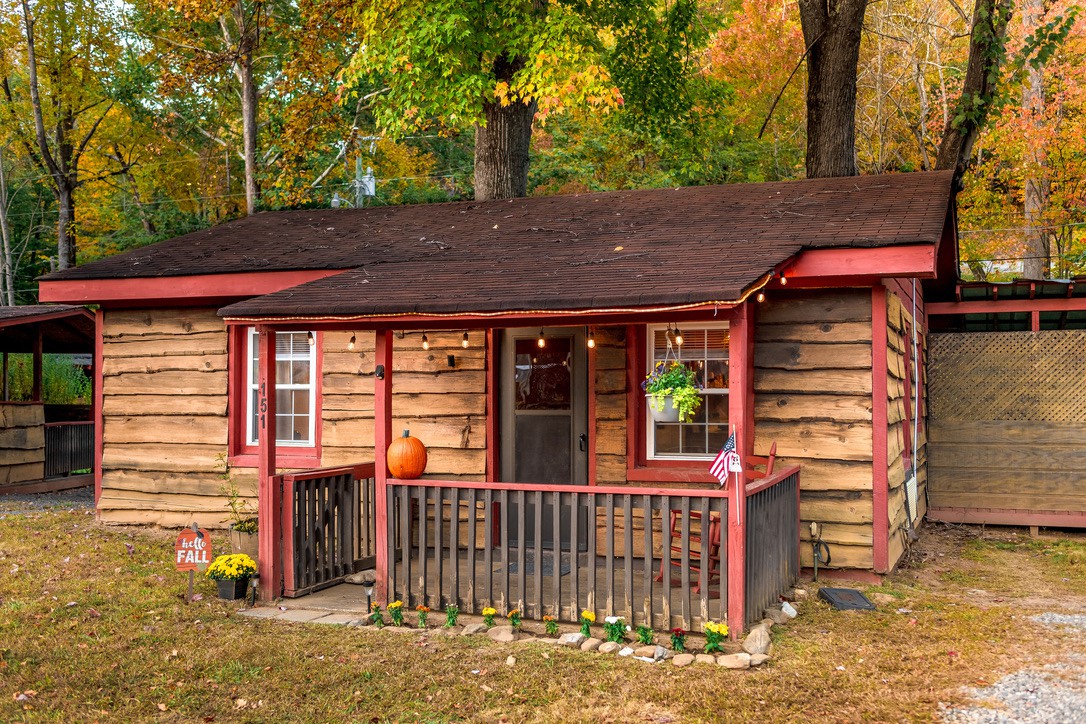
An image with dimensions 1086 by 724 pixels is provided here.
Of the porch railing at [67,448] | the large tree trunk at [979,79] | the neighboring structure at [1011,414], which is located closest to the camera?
the neighboring structure at [1011,414]

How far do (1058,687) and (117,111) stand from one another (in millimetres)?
26299

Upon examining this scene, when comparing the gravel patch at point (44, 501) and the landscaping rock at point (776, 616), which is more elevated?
the landscaping rock at point (776, 616)

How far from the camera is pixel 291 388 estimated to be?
10438 mm

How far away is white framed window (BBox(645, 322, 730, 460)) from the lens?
8.81m

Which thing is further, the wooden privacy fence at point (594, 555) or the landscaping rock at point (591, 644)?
the wooden privacy fence at point (594, 555)

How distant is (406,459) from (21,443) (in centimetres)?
1128

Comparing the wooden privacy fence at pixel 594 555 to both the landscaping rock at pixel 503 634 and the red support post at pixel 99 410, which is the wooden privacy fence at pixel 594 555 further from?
the red support post at pixel 99 410

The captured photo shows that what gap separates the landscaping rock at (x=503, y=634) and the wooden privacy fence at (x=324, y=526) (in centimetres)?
203

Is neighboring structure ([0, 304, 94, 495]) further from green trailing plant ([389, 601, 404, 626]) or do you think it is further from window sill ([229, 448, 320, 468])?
green trailing plant ([389, 601, 404, 626])

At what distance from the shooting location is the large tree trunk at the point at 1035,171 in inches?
763

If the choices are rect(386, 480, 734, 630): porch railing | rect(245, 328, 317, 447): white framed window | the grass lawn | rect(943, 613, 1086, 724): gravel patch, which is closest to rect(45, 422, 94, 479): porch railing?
rect(245, 328, 317, 447): white framed window

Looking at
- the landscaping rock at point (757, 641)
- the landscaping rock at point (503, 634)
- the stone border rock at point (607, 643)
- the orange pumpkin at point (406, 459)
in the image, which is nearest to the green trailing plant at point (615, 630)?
the stone border rock at point (607, 643)

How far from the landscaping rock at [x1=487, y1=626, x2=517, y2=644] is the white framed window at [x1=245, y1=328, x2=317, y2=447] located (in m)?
4.43

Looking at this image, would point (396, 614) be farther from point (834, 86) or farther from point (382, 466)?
point (834, 86)
